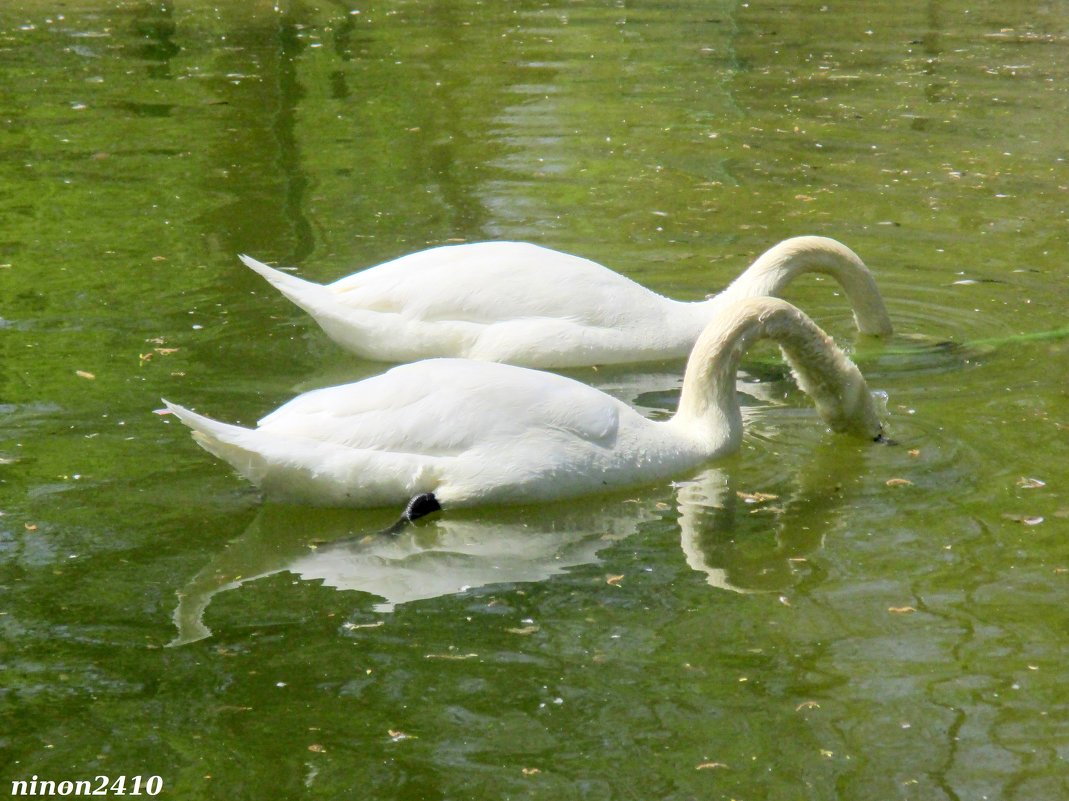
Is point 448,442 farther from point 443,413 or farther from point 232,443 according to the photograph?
point 232,443

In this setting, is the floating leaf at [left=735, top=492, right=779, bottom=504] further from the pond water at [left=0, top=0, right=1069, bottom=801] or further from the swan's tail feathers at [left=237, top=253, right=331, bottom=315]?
the swan's tail feathers at [left=237, top=253, right=331, bottom=315]

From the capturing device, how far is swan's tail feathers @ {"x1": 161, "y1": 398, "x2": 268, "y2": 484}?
17.7ft

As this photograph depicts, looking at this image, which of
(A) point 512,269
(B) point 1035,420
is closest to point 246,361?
(A) point 512,269

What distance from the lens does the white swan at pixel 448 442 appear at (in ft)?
18.4

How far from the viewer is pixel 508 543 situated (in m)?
5.59

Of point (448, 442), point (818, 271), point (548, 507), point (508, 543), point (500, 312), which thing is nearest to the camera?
point (508, 543)

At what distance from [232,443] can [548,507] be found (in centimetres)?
116

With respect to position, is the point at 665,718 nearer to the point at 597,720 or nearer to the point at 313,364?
the point at 597,720

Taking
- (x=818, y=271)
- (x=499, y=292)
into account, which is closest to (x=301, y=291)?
(x=499, y=292)

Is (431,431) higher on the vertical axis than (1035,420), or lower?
A: higher

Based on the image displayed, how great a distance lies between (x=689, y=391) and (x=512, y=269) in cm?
141

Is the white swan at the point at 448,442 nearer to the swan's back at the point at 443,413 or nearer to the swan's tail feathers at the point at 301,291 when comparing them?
the swan's back at the point at 443,413

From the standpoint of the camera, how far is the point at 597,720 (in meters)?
4.42

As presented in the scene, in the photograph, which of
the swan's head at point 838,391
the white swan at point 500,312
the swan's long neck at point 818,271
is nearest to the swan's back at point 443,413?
the swan's head at point 838,391
